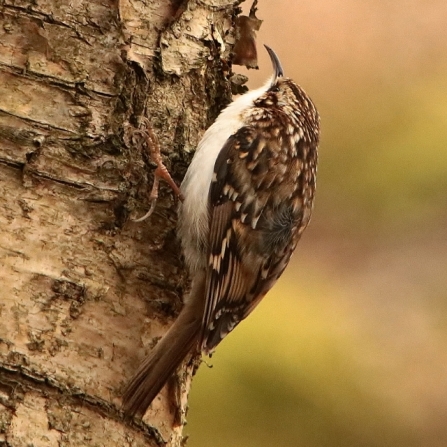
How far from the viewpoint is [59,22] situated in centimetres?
227

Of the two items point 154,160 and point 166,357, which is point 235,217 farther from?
point 166,357

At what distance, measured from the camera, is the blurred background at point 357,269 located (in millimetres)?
3174

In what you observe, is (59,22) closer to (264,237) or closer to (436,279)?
(264,237)

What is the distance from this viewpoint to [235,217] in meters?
2.64

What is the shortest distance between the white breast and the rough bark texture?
0.06 m

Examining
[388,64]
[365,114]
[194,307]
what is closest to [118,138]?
[194,307]

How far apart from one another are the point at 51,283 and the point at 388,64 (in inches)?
93.1

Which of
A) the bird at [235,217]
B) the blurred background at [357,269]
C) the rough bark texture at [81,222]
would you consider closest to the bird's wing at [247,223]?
the bird at [235,217]

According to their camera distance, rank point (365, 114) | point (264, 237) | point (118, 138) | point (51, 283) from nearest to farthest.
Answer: point (51, 283)
point (118, 138)
point (264, 237)
point (365, 114)

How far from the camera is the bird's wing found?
2.58 meters

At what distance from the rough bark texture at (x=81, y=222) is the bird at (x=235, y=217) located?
0.07m

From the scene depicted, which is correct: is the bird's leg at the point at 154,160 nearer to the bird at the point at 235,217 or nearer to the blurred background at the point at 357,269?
the bird at the point at 235,217

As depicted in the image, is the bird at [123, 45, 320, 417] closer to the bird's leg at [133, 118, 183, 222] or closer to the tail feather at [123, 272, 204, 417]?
the tail feather at [123, 272, 204, 417]

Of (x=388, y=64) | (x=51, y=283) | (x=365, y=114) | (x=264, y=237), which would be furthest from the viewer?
(x=388, y=64)
